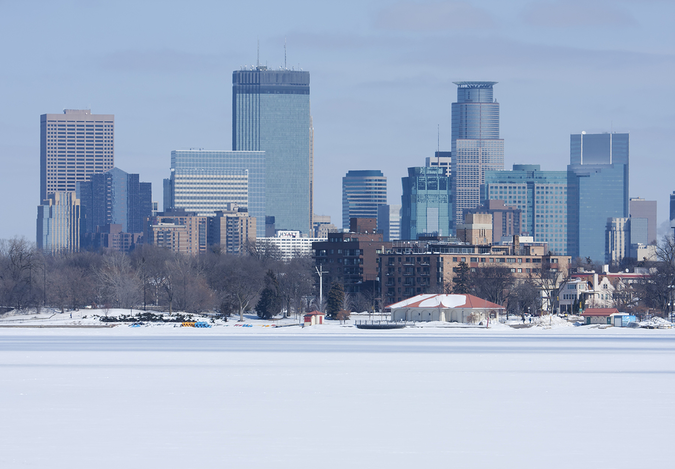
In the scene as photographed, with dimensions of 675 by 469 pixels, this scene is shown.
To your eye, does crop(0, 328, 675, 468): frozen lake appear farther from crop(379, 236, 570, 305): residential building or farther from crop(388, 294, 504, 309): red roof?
crop(379, 236, 570, 305): residential building

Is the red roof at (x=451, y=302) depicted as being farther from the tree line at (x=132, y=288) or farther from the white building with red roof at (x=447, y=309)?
the tree line at (x=132, y=288)

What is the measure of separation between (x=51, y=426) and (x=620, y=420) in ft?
46.6

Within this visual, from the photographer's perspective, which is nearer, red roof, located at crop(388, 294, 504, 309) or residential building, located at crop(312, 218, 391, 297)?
red roof, located at crop(388, 294, 504, 309)

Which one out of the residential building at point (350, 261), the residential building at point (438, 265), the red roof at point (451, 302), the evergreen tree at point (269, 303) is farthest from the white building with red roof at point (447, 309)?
the residential building at point (350, 261)

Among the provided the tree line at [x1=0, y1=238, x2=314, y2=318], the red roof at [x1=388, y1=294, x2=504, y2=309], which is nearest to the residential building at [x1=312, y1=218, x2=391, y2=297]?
the tree line at [x1=0, y1=238, x2=314, y2=318]

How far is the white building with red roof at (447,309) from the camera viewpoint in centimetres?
12431

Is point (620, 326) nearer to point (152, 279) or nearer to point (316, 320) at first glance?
point (316, 320)

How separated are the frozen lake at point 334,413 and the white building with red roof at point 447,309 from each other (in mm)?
71663

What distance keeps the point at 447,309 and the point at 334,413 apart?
317 ft

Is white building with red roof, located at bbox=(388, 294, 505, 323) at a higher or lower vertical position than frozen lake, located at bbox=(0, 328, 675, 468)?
lower

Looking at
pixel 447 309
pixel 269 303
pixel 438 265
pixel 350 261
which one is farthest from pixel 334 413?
pixel 350 261

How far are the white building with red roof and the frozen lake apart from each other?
2821 inches

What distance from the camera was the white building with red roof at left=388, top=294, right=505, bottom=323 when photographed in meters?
124

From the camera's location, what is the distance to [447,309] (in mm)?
125938
